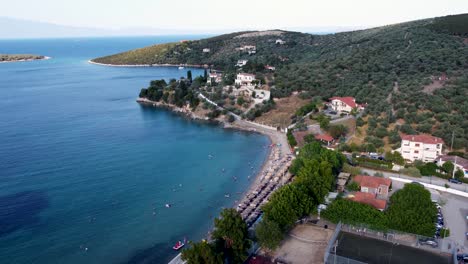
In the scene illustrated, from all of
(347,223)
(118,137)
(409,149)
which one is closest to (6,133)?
(118,137)

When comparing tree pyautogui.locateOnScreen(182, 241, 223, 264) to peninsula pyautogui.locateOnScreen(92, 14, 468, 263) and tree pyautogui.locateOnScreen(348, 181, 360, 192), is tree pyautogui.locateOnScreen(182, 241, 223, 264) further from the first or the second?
tree pyautogui.locateOnScreen(348, 181, 360, 192)

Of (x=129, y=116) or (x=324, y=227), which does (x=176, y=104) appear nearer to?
(x=129, y=116)

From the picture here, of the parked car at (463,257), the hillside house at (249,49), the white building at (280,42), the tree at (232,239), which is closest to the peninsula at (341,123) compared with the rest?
the tree at (232,239)

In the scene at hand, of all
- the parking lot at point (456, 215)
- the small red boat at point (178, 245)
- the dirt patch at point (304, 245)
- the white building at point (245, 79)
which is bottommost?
the small red boat at point (178, 245)

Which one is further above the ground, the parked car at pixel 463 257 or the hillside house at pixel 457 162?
the hillside house at pixel 457 162

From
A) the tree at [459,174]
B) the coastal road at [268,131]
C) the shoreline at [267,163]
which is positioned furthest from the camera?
the coastal road at [268,131]

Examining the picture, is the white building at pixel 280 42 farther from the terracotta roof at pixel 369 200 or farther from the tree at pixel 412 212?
the tree at pixel 412 212

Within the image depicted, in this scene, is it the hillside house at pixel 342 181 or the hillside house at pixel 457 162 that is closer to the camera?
the hillside house at pixel 342 181
